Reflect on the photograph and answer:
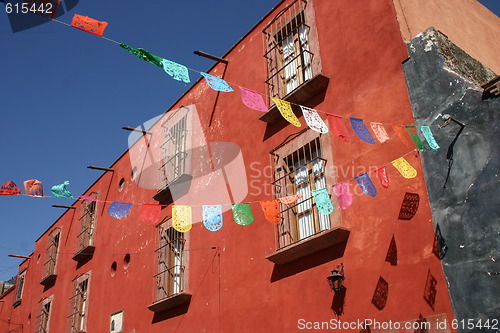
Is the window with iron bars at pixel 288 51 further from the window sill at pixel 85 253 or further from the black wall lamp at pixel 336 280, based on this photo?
the window sill at pixel 85 253

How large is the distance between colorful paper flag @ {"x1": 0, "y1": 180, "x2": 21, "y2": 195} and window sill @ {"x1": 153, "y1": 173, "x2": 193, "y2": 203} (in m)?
3.59

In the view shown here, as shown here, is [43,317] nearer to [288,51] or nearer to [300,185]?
[300,185]

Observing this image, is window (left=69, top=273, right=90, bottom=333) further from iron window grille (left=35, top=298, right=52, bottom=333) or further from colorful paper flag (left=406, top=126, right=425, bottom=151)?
colorful paper flag (left=406, top=126, right=425, bottom=151)

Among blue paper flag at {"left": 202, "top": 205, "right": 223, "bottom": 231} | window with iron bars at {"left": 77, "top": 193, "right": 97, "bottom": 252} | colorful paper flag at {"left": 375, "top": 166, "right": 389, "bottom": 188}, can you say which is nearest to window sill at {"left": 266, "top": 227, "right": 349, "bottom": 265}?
colorful paper flag at {"left": 375, "top": 166, "right": 389, "bottom": 188}

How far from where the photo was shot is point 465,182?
5.40 m

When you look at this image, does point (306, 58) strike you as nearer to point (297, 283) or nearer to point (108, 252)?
point (297, 283)

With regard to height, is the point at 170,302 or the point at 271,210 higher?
the point at 271,210

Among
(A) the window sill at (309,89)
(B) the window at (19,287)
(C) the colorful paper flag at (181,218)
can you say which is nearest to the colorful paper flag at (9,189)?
(C) the colorful paper flag at (181,218)

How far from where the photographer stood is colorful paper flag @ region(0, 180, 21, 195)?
741 cm

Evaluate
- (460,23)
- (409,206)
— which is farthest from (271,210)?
(460,23)

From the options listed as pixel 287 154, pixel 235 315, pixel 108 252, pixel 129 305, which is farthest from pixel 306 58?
pixel 108 252

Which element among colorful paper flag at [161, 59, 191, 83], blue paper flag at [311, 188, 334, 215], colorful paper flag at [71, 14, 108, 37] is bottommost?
blue paper flag at [311, 188, 334, 215]

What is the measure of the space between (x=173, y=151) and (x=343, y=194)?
5718 mm

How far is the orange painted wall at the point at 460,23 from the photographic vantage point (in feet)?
23.3
